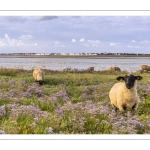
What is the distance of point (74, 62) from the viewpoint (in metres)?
8.59

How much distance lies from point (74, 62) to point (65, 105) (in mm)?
1273

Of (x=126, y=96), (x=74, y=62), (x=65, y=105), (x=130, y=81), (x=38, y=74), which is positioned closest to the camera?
(x=130, y=81)

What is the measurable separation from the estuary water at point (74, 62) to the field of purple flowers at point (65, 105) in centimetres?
35

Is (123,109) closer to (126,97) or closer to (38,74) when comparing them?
(126,97)

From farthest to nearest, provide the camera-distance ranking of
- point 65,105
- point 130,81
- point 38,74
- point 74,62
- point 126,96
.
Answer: point 38,74, point 74,62, point 65,105, point 126,96, point 130,81

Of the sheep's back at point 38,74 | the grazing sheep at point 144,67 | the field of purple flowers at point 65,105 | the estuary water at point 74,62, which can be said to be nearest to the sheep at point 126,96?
the field of purple flowers at point 65,105

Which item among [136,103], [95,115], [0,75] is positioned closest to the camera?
[95,115]

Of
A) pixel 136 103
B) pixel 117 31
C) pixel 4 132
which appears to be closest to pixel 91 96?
pixel 136 103

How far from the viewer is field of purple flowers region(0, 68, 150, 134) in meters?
6.89

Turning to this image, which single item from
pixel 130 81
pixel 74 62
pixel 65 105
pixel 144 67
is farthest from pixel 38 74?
pixel 144 67

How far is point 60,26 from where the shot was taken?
8.33m

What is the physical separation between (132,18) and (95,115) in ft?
8.79
